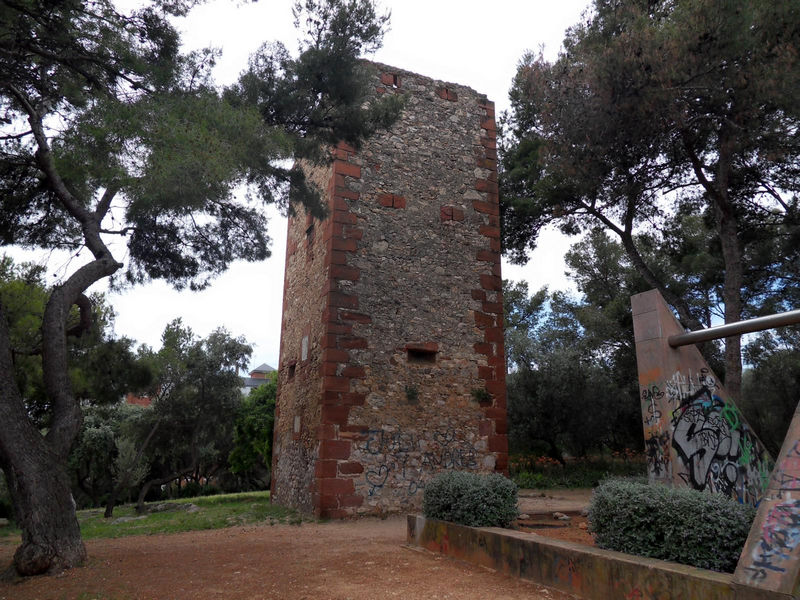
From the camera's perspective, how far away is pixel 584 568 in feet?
13.4

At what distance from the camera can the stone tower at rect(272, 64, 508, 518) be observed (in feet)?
30.4

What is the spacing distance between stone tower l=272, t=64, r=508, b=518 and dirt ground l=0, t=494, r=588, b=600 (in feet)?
6.65

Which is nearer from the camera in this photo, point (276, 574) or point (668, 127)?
point (276, 574)

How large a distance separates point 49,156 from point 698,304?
17430 mm

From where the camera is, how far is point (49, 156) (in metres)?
6.62

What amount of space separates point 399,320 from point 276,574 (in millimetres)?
5337

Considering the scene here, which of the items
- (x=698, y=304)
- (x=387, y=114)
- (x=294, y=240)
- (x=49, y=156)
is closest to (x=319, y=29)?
(x=387, y=114)

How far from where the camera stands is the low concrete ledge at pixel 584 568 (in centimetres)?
330

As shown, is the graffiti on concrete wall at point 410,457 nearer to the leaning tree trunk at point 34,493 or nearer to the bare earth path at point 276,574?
the bare earth path at point 276,574

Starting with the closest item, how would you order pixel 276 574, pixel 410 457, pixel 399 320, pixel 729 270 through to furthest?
pixel 276 574 → pixel 410 457 → pixel 399 320 → pixel 729 270

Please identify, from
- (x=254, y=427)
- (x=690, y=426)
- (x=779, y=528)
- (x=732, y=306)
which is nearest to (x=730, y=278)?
(x=732, y=306)

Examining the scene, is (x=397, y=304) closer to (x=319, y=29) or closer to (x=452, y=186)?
(x=452, y=186)

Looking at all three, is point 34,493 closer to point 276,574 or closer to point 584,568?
point 276,574

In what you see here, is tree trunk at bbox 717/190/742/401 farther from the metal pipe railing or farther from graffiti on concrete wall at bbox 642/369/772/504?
the metal pipe railing
